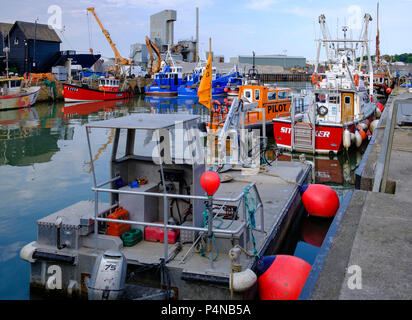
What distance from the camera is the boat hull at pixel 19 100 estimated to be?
34000mm

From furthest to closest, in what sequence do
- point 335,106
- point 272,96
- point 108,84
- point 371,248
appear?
1. point 108,84
2. point 272,96
3. point 335,106
4. point 371,248

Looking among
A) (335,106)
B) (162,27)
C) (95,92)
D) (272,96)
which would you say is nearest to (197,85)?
(95,92)

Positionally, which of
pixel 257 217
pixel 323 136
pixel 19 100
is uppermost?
pixel 19 100

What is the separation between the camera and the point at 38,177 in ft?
46.5

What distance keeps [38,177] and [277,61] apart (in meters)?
123

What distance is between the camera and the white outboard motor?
4957 millimetres

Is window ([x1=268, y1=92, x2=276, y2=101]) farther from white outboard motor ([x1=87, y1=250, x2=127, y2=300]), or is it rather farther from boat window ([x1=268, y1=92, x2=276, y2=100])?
white outboard motor ([x1=87, y1=250, x2=127, y2=300])

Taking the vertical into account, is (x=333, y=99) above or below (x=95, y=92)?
below

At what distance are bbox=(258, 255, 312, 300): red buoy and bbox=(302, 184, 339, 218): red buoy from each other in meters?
4.23

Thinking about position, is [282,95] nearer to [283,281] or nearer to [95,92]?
[283,281]

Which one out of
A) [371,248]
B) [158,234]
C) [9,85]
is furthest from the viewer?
[9,85]
